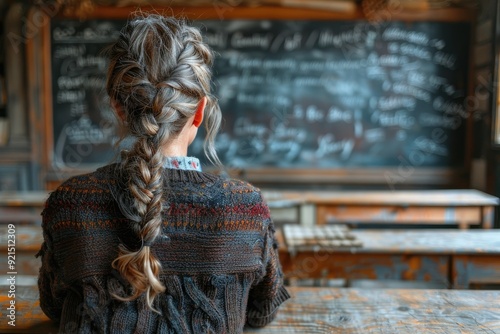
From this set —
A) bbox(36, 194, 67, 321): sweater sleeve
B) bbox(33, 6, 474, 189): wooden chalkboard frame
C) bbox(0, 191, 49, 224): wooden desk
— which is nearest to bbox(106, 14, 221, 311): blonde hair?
bbox(36, 194, 67, 321): sweater sleeve

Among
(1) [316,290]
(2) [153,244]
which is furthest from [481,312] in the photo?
(2) [153,244]

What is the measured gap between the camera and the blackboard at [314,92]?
160 inches

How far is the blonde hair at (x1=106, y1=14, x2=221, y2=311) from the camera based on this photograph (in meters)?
0.80

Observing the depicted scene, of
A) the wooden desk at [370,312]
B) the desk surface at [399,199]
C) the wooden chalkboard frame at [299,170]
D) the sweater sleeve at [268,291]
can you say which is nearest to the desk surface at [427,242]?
the wooden desk at [370,312]

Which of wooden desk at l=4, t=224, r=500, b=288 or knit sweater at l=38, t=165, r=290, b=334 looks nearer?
knit sweater at l=38, t=165, r=290, b=334

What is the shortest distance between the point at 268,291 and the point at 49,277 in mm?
448

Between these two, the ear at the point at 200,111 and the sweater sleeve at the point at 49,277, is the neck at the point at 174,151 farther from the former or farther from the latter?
the sweater sleeve at the point at 49,277

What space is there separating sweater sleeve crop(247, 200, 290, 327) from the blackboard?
3.08m

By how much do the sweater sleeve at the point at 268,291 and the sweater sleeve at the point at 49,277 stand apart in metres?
0.39

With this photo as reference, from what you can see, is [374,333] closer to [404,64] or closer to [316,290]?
[316,290]

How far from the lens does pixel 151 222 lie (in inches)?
31.0

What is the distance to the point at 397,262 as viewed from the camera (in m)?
1.79

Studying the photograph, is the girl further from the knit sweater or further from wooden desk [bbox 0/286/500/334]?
wooden desk [bbox 0/286/500/334]

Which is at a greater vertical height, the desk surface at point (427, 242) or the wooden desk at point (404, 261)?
the desk surface at point (427, 242)
